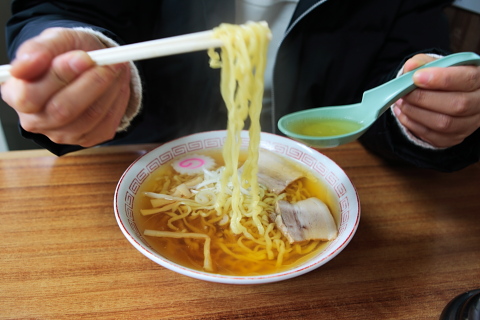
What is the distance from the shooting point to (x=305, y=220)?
107 centimetres

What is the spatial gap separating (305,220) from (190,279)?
1.24 feet

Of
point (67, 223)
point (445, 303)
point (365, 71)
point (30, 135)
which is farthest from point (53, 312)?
point (365, 71)

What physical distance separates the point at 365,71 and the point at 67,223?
136cm

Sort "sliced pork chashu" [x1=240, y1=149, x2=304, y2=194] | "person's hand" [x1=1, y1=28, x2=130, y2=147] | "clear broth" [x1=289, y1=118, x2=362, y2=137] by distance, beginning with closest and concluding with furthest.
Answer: "person's hand" [x1=1, y1=28, x2=130, y2=147] < "clear broth" [x1=289, y1=118, x2=362, y2=137] < "sliced pork chashu" [x1=240, y1=149, x2=304, y2=194]

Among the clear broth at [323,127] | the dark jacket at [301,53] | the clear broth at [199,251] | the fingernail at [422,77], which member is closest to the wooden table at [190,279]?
the clear broth at [199,251]

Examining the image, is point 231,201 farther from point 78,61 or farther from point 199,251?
point 78,61

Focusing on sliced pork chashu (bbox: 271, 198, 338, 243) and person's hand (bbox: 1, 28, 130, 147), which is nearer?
person's hand (bbox: 1, 28, 130, 147)

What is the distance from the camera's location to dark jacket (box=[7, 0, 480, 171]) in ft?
4.23

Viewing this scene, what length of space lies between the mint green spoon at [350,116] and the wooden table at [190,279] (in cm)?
27

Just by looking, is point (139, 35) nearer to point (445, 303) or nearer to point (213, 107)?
point (213, 107)

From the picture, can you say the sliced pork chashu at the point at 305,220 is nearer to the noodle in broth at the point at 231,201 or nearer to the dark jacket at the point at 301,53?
the noodle in broth at the point at 231,201

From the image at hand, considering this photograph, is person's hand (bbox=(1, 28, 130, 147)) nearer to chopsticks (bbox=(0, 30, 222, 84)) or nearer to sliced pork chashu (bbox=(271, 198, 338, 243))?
chopsticks (bbox=(0, 30, 222, 84))

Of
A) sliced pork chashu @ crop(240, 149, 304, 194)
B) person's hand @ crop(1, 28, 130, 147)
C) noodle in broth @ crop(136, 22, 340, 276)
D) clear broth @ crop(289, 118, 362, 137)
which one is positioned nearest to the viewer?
person's hand @ crop(1, 28, 130, 147)

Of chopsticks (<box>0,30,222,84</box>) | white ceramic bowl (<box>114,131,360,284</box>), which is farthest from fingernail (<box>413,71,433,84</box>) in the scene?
chopsticks (<box>0,30,222,84</box>)
